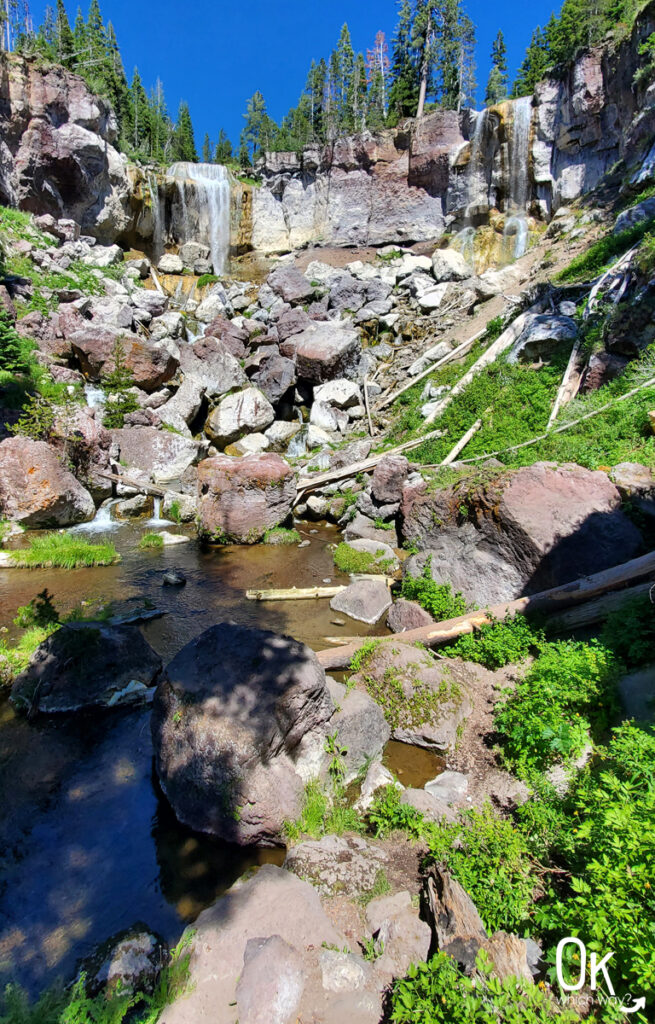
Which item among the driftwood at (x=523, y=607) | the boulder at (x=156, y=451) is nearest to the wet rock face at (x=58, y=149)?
the boulder at (x=156, y=451)

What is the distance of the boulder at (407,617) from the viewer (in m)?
7.99

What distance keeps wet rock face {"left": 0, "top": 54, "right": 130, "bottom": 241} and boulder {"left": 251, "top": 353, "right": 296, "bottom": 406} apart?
19.4 meters

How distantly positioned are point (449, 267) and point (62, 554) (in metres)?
26.4

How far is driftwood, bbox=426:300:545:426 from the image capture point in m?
16.3

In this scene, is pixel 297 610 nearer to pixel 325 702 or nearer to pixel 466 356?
pixel 325 702

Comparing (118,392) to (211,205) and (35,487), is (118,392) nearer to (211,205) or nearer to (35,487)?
(35,487)

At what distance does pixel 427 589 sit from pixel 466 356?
512 inches

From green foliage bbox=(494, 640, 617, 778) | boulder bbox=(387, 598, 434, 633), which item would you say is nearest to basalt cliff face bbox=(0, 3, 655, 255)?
boulder bbox=(387, 598, 434, 633)

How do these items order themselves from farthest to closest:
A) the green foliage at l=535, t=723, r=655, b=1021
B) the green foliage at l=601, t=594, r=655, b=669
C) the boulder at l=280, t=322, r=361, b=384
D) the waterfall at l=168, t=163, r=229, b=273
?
1. the waterfall at l=168, t=163, r=229, b=273
2. the boulder at l=280, t=322, r=361, b=384
3. the green foliage at l=601, t=594, r=655, b=669
4. the green foliage at l=535, t=723, r=655, b=1021

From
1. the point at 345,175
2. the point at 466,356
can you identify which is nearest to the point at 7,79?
the point at 345,175

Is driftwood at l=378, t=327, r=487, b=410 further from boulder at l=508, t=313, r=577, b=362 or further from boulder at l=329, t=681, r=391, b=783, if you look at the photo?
boulder at l=329, t=681, r=391, b=783

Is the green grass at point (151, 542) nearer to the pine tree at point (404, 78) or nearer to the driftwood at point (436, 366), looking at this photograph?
the driftwood at point (436, 366)

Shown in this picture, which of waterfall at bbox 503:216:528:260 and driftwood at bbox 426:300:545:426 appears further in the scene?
waterfall at bbox 503:216:528:260

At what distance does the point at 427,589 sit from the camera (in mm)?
8750
